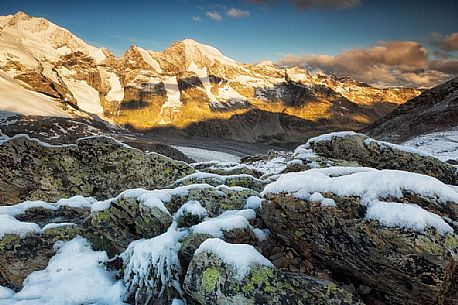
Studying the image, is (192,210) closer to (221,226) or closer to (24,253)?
(221,226)

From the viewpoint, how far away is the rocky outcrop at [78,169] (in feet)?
49.8

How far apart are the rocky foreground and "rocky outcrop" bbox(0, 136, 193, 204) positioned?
238 millimetres

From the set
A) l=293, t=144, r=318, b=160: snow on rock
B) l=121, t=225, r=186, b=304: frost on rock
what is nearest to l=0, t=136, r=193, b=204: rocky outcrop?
l=293, t=144, r=318, b=160: snow on rock

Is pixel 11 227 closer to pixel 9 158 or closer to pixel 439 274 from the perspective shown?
pixel 9 158

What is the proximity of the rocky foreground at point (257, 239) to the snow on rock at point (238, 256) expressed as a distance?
0.10 feet

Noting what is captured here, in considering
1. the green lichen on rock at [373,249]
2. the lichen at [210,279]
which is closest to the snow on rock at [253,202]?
the green lichen on rock at [373,249]

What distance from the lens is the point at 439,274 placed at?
6.56m

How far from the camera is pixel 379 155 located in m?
13.9

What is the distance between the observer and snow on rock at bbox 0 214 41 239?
10680mm

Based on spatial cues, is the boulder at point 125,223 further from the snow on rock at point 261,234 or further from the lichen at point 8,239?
the snow on rock at point 261,234

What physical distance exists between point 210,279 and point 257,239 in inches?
93.1

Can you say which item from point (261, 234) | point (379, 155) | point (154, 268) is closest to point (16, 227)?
point (154, 268)

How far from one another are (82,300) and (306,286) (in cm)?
632

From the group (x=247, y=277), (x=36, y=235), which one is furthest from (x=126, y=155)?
(x=247, y=277)
